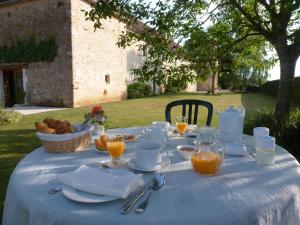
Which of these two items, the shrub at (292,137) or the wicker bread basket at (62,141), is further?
the shrub at (292,137)

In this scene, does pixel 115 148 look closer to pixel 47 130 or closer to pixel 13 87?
pixel 47 130

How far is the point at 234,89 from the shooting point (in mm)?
31281

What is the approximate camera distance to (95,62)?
1536 cm

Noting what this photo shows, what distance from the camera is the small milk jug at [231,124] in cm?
229

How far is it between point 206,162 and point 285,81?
426cm

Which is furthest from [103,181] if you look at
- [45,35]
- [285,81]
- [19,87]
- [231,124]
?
[19,87]

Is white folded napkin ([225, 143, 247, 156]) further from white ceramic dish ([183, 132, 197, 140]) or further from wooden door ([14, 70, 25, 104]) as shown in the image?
wooden door ([14, 70, 25, 104])

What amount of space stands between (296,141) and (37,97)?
1307cm

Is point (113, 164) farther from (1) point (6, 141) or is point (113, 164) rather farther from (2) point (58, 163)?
(1) point (6, 141)

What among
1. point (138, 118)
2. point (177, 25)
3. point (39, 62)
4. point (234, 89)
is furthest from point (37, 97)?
point (234, 89)

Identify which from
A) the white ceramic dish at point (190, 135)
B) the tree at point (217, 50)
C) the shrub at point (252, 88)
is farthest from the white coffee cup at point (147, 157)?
the shrub at point (252, 88)

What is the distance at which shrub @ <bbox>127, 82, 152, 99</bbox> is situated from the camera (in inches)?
757

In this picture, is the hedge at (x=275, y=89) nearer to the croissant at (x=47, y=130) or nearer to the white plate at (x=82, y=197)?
the croissant at (x=47, y=130)

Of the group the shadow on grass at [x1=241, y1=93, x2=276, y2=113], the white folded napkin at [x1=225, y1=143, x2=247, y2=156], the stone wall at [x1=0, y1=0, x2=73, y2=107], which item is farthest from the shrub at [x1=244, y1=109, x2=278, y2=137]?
the stone wall at [x1=0, y1=0, x2=73, y2=107]
